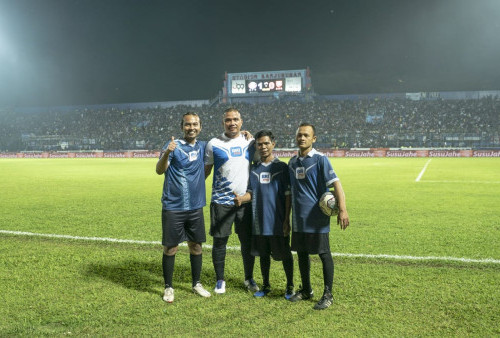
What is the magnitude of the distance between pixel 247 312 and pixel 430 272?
106 inches

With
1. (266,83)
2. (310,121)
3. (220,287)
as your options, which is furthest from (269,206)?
(266,83)

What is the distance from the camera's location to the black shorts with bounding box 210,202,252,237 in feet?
15.5

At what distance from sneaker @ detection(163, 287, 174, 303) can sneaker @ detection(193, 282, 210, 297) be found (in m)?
0.28

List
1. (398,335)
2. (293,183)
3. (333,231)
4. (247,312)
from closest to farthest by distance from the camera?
(398,335) → (247,312) → (293,183) → (333,231)

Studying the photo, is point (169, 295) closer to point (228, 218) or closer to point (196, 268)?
point (196, 268)

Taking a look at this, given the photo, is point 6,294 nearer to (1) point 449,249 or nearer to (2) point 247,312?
(2) point 247,312

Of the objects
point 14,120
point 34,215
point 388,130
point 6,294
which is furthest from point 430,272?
point 14,120

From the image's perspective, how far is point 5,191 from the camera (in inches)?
591

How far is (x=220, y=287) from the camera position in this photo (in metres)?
4.72

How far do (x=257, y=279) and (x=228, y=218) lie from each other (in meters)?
1.00

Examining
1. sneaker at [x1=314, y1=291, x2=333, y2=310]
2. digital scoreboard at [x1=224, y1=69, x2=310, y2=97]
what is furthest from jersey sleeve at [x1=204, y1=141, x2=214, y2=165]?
digital scoreboard at [x1=224, y1=69, x2=310, y2=97]

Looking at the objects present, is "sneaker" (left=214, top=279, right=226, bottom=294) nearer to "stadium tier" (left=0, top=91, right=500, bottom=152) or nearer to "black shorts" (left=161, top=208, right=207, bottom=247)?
"black shorts" (left=161, top=208, right=207, bottom=247)

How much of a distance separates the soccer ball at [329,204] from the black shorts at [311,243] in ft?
0.93

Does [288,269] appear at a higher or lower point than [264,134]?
lower
